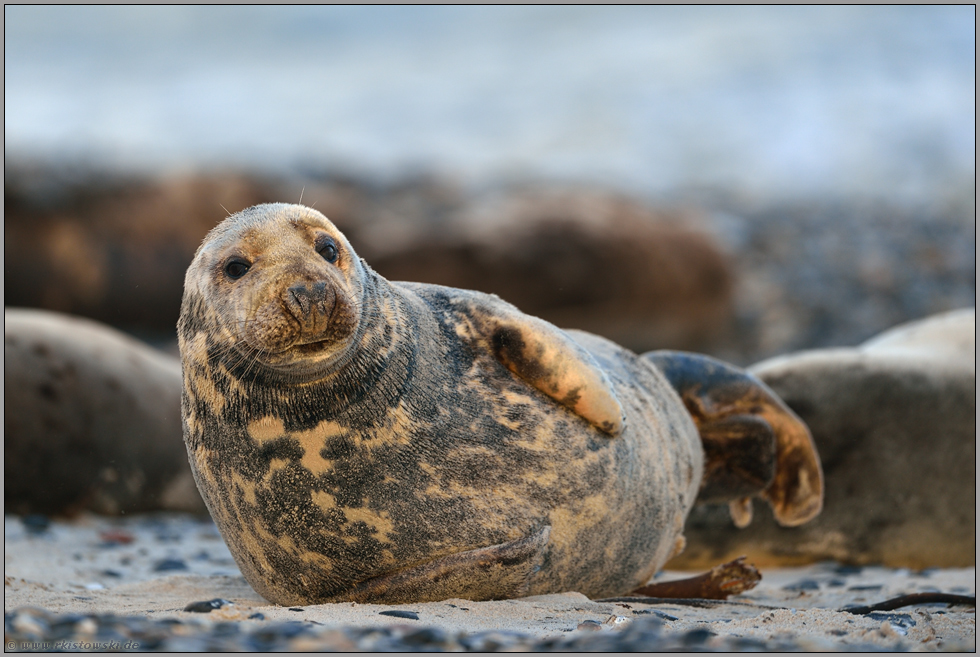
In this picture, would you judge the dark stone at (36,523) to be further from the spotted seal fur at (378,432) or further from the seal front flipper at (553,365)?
the seal front flipper at (553,365)

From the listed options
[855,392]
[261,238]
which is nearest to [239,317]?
[261,238]

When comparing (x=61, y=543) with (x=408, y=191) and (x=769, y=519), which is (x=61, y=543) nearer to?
(x=769, y=519)

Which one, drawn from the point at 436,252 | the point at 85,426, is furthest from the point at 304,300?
the point at 436,252

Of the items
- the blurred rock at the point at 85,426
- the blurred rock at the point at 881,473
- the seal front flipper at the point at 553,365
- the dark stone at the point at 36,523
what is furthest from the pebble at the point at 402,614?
the blurred rock at the point at 85,426

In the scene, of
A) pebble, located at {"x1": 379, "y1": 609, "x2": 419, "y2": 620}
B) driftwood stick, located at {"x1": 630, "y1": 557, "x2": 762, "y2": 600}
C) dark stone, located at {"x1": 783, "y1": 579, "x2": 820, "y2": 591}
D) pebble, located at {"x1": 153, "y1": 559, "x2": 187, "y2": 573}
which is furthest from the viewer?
pebble, located at {"x1": 153, "y1": 559, "x2": 187, "y2": 573}

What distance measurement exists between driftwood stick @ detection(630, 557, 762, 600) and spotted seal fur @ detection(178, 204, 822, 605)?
45cm

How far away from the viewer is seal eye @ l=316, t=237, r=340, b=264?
2703 mm

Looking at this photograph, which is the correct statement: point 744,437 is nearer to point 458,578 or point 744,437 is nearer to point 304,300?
point 458,578

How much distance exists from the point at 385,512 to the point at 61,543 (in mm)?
2735

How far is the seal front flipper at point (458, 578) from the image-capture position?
2762 millimetres

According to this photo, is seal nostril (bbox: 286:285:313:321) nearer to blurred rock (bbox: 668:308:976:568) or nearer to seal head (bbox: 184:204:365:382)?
seal head (bbox: 184:204:365:382)

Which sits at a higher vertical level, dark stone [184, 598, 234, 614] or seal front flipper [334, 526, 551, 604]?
seal front flipper [334, 526, 551, 604]

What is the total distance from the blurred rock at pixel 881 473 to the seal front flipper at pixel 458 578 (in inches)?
79.4

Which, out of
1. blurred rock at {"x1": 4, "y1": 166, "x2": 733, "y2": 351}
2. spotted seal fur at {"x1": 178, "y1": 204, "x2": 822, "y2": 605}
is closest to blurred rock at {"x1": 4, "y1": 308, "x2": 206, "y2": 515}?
spotted seal fur at {"x1": 178, "y1": 204, "x2": 822, "y2": 605}
